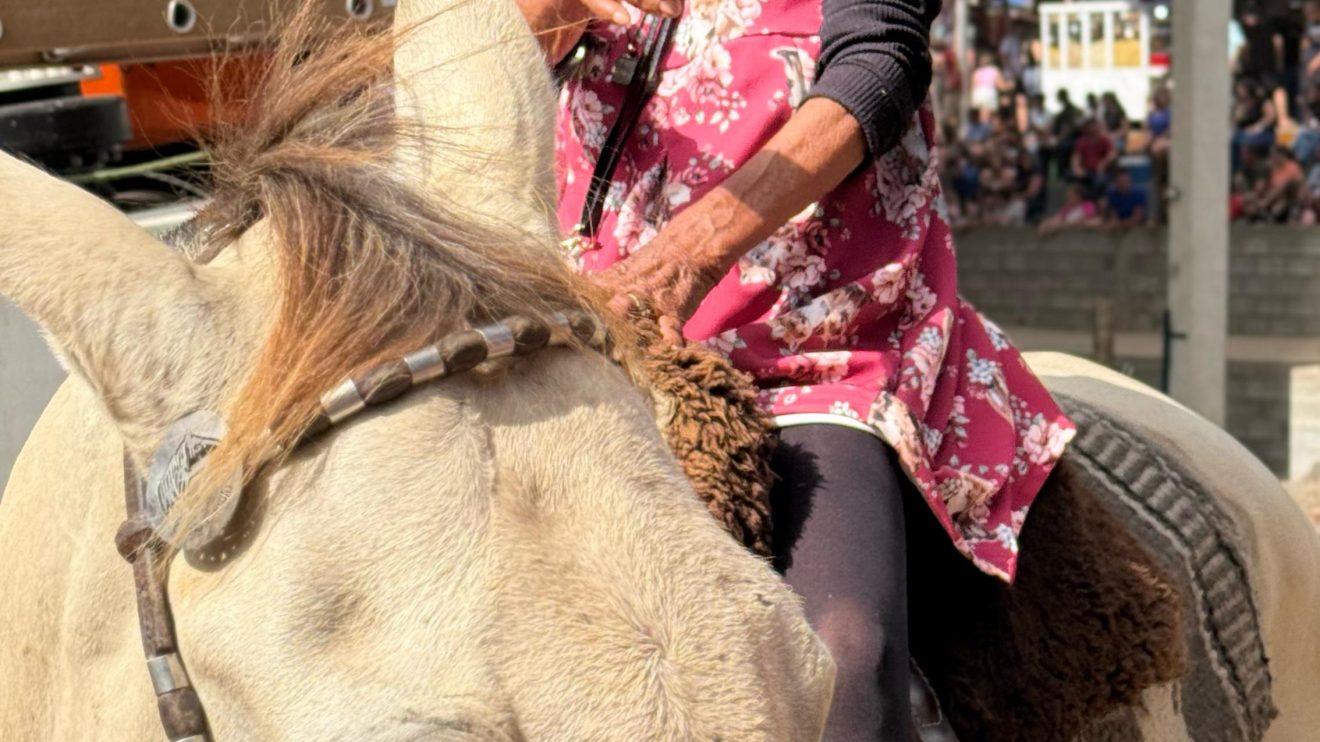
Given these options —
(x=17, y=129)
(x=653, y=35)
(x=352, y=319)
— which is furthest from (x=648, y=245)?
(x=17, y=129)

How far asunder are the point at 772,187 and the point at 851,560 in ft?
1.44

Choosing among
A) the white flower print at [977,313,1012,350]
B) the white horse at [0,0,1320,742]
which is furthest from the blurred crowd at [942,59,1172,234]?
the white horse at [0,0,1320,742]

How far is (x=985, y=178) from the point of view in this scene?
16.4 meters

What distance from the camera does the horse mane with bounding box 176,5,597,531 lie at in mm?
1329

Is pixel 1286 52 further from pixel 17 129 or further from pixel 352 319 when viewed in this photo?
pixel 352 319

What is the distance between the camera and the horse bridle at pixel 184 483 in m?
1.33

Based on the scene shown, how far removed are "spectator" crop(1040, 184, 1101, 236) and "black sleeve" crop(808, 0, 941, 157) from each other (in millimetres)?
14020

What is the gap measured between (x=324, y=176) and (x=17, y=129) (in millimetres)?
1819

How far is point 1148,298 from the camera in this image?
15.1 meters

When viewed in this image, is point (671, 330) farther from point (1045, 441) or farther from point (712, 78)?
point (1045, 441)

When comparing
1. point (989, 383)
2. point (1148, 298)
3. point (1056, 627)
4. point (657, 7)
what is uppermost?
point (657, 7)

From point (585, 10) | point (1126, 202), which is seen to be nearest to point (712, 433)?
point (585, 10)

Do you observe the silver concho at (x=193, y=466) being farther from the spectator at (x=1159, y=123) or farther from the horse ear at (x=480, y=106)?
the spectator at (x=1159, y=123)

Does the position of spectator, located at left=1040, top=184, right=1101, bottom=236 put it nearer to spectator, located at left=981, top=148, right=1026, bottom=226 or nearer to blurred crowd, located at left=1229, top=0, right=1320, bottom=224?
spectator, located at left=981, top=148, right=1026, bottom=226
